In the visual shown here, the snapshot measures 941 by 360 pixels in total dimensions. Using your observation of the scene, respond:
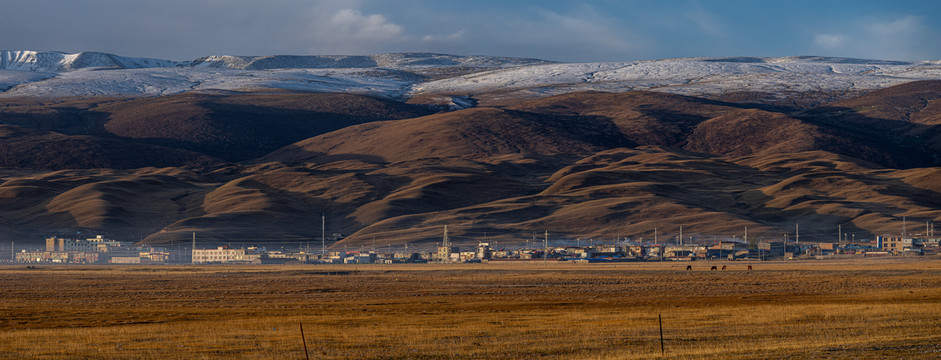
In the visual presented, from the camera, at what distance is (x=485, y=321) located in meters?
39.5

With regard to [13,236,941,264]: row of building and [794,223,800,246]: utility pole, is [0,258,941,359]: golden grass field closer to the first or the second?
[13,236,941,264]: row of building

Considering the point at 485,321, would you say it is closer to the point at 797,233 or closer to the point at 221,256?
the point at 221,256

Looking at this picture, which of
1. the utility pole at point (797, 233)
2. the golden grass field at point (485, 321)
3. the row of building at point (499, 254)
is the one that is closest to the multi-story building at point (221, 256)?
the row of building at point (499, 254)

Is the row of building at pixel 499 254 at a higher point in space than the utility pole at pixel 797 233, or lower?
lower

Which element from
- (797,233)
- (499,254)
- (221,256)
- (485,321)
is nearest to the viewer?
(485,321)

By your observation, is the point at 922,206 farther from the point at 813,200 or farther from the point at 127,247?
the point at 127,247

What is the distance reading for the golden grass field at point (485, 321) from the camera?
28.5 m

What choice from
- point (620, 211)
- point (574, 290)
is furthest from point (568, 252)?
point (574, 290)

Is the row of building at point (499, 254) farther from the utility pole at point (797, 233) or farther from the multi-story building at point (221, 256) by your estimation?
the utility pole at point (797, 233)

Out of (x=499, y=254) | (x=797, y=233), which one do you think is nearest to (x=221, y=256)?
(x=499, y=254)

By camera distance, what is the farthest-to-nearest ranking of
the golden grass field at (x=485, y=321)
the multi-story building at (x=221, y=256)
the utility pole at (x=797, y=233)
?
the utility pole at (x=797, y=233)
the multi-story building at (x=221, y=256)
the golden grass field at (x=485, y=321)

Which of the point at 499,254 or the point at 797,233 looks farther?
the point at 797,233

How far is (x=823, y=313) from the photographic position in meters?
40.2

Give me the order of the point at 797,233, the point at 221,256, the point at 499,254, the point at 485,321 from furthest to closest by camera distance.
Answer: the point at 797,233, the point at 221,256, the point at 499,254, the point at 485,321
